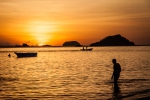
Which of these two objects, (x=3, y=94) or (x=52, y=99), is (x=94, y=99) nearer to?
(x=52, y=99)

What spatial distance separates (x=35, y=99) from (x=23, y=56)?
8503cm

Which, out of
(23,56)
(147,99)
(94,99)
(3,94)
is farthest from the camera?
(23,56)

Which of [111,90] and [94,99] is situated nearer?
[94,99]

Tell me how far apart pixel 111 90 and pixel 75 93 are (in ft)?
10.6

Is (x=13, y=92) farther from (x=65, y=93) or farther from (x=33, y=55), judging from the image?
(x=33, y=55)

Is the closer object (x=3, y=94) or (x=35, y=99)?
(x=35, y=99)

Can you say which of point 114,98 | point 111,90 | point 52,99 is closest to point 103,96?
point 114,98

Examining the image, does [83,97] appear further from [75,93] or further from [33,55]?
[33,55]

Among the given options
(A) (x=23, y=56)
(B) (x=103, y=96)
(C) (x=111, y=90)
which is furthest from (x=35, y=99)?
(A) (x=23, y=56)

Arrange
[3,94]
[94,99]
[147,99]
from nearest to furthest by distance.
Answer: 1. [147,99]
2. [94,99]
3. [3,94]

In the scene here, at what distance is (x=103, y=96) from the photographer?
19.0 m

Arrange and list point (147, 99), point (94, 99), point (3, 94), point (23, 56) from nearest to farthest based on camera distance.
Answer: point (147, 99) < point (94, 99) < point (3, 94) < point (23, 56)

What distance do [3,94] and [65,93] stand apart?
5.04m

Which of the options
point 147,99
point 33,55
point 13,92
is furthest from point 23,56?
point 147,99
